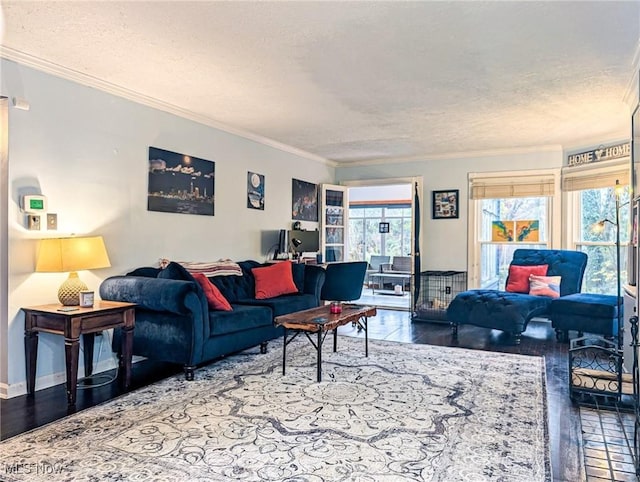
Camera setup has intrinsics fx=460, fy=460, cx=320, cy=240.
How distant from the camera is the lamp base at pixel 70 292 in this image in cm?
336

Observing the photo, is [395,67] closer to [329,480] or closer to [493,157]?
[329,480]

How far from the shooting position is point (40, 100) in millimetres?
3465

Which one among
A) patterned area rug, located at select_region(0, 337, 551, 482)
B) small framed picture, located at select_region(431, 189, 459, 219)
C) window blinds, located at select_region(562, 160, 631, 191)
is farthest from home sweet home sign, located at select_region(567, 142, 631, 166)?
Result: patterned area rug, located at select_region(0, 337, 551, 482)

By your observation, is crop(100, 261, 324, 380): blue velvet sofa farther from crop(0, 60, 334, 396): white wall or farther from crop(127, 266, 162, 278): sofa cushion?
crop(0, 60, 334, 396): white wall

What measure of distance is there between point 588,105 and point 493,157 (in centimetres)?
230

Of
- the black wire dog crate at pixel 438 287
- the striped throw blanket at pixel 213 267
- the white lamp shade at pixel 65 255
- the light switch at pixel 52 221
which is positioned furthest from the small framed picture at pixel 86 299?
the black wire dog crate at pixel 438 287

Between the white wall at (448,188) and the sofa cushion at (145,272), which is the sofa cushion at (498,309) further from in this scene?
the sofa cushion at (145,272)

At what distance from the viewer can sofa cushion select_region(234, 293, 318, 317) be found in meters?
4.58

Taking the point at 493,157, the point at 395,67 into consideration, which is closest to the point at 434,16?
the point at 395,67

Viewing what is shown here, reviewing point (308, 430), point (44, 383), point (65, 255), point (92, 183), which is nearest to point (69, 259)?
point (65, 255)

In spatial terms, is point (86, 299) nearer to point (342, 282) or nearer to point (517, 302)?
point (342, 282)

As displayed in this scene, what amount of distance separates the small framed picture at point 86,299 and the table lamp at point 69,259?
0.07 metres

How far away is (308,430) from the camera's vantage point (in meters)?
2.69

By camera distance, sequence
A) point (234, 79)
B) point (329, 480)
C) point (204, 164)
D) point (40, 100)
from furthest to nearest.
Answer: point (204, 164), point (234, 79), point (40, 100), point (329, 480)
